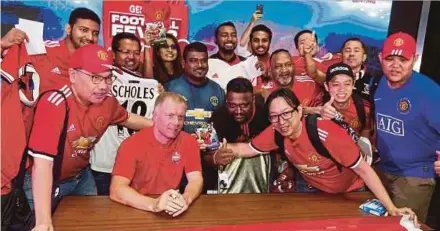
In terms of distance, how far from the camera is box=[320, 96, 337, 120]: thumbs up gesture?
2756 mm

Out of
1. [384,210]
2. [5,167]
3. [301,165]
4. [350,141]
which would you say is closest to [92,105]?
[5,167]

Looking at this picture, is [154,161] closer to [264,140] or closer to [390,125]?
[264,140]

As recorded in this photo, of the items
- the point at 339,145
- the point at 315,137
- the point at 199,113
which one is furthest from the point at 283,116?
the point at 199,113

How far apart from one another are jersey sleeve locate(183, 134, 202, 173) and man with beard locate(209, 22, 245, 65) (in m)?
0.47

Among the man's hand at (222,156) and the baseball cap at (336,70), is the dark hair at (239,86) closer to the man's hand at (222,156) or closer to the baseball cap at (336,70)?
the man's hand at (222,156)

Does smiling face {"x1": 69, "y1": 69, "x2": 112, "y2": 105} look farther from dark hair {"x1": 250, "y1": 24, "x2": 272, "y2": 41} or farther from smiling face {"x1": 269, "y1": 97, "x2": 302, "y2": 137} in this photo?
smiling face {"x1": 269, "y1": 97, "x2": 302, "y2": 137}

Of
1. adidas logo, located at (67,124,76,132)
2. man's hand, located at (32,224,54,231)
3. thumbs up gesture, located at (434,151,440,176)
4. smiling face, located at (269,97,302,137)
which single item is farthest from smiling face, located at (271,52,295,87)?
man's hand, located at (32,224,54,231)

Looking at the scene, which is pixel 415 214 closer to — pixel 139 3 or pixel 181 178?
pixel 181 178

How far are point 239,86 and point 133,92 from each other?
58 cm

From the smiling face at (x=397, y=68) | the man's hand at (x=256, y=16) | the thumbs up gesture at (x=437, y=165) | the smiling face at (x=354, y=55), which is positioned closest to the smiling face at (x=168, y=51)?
the man's hand at (x=256, y=16)

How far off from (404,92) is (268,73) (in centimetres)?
82

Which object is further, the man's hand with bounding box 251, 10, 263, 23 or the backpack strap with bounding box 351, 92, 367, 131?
the backpack strap with bounding box 351, 92, 367, 131

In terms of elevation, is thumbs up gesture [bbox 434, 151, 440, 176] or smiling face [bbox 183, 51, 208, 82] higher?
smiling face [bbox 183, 51, 208, 82]

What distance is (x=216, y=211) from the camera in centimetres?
246
